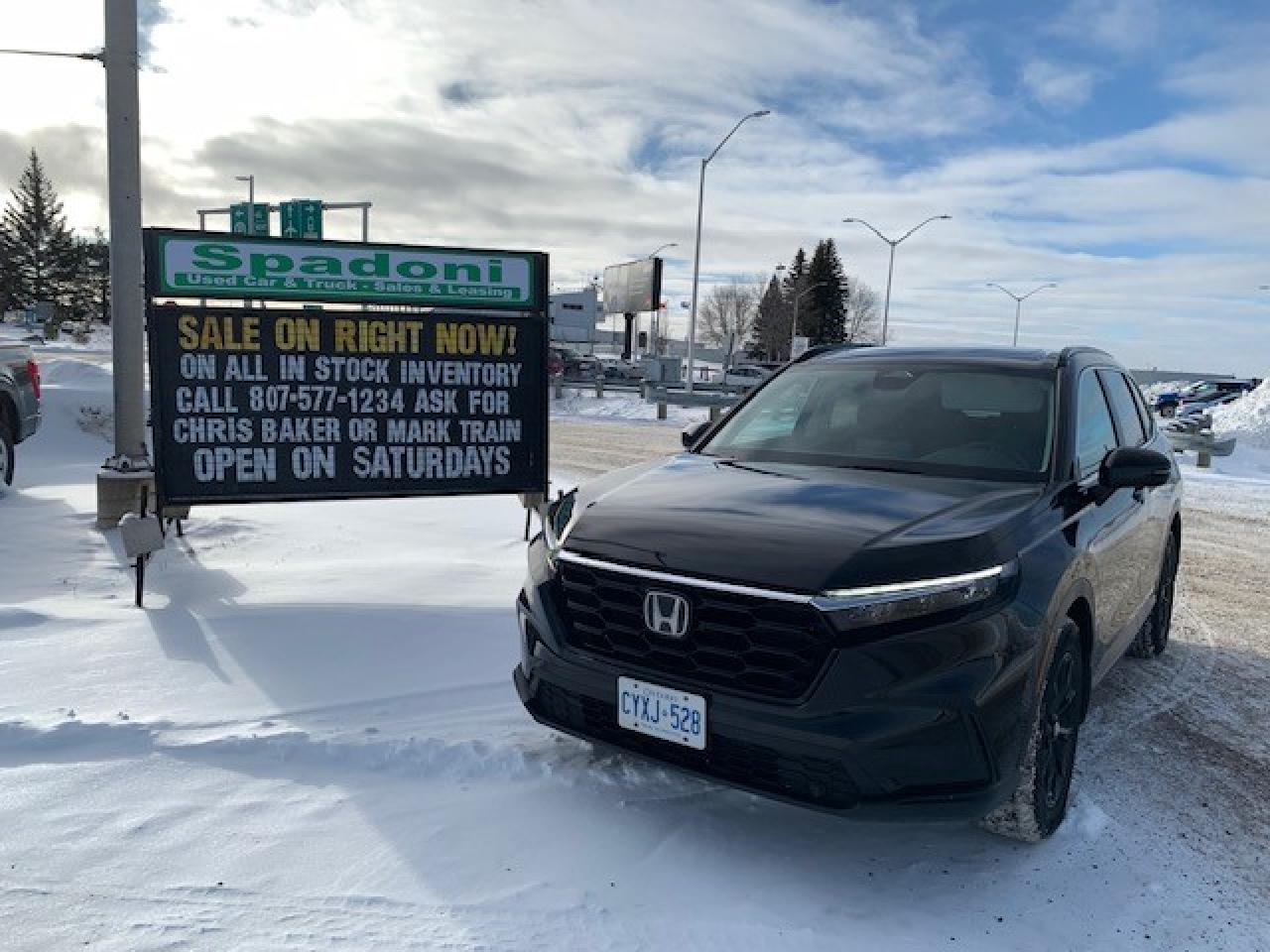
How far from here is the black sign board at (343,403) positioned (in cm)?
582

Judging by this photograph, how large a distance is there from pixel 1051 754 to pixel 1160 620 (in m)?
3.09

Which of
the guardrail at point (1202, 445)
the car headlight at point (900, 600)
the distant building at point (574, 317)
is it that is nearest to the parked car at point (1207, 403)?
the guardrail at point (1202, 445)

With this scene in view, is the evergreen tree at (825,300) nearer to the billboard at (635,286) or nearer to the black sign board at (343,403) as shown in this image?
the billboard at (635,286)

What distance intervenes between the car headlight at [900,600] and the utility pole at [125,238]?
6.26m

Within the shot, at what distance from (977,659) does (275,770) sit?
2.63 metres

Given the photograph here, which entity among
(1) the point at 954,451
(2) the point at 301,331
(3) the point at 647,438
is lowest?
(3) the point at 647,438

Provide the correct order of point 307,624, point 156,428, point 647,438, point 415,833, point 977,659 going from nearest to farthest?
point 977,659, point 415,833, point 307,624, point 156,428, point 647,438

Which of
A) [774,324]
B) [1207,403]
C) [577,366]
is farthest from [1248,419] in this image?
[774,324]

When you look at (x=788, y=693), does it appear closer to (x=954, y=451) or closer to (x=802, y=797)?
(x=802, y=797)

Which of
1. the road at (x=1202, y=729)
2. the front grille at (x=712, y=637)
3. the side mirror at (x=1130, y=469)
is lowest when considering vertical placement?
the road at (x=1202, y=729)

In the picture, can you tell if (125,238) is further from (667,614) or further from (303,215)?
(303,215)

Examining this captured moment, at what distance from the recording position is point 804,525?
3172 mm

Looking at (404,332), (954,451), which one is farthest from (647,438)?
(954,451)

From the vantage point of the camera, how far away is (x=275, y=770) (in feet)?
12.1
